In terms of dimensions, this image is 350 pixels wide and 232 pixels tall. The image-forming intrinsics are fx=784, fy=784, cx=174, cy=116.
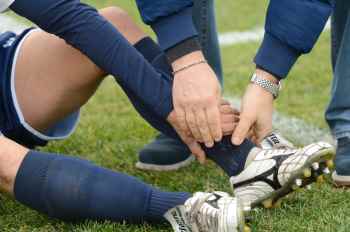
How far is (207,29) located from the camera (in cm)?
266

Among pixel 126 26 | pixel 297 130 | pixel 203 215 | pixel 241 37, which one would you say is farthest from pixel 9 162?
pixel 241 37

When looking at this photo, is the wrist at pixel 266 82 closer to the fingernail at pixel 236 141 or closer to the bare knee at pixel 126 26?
the fingernail at pixel 236 141

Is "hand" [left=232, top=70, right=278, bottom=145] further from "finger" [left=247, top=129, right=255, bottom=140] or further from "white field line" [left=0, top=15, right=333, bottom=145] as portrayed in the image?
"white field line" [left=0, top=15, right=333, bottom=145]

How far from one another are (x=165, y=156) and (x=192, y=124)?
2.26 feet

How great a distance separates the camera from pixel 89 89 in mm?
2291

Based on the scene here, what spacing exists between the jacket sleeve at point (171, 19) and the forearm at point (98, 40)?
90 mm

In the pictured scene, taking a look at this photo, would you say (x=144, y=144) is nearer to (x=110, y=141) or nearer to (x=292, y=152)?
(x=110, y=141)

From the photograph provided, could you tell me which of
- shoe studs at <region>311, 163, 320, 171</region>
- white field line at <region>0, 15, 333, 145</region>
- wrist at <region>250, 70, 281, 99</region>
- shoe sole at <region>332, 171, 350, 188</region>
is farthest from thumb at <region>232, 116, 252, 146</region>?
white field line at <region>0, 15, 333, 145</region>

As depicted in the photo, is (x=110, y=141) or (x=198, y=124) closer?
(x=198, y=124)

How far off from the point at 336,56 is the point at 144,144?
0.79 meters

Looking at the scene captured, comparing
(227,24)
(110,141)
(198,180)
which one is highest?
(198,180)

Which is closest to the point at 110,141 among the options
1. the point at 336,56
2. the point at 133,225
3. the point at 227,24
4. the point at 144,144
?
the point at 144,144

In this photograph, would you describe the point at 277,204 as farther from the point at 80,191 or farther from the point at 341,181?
the point at 80,191

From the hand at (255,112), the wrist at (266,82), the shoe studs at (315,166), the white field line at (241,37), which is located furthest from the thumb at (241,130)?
the white field line at (241,37)
